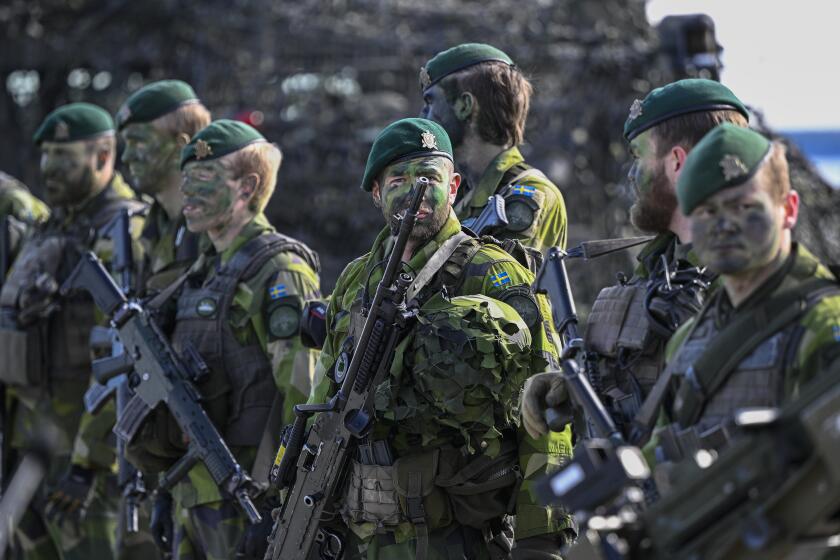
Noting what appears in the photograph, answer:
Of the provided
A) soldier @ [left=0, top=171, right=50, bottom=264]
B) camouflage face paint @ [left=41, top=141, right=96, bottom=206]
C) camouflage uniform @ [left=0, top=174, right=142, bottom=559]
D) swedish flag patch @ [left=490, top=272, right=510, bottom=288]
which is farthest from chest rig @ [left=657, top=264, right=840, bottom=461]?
soldier @ [left=0, top=171, right=50, bottom=264]

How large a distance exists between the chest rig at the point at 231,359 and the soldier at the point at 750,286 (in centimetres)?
295

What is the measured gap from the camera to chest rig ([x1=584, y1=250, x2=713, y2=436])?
522 cm

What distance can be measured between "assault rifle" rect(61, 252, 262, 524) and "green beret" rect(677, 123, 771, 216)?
2.99 meters

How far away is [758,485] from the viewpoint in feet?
12.1

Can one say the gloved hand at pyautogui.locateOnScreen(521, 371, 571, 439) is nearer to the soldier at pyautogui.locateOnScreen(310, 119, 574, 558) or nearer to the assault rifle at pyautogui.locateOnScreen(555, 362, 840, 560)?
the soldier at pyautogui.locateOnScreen(310, 119, 574, 558)

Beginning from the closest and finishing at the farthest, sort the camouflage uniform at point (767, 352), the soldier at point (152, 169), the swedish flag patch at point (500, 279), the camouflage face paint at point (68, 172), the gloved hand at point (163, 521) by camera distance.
→ the camouflage uniform at point (767, 352) < the swedish flag patch at point (500, 279) < the gloved hand at point (163, 521) < the soldier at point (152, 169) < the camouflage face paint at point (68, 172)

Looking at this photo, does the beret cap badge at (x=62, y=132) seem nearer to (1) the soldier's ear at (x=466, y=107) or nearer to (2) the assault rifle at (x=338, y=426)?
(1) the soldier's ear at (x=466, y=107)

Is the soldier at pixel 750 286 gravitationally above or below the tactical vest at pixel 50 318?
above

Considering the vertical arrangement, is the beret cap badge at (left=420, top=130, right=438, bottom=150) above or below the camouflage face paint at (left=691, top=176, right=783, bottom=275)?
below

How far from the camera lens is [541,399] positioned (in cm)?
507

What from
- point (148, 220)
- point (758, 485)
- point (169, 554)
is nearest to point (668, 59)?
point (148, 220)

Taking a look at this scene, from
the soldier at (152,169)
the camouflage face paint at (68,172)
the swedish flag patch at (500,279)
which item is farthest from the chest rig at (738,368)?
the camouflage face paint at (68,172)

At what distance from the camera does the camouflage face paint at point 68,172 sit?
919cm

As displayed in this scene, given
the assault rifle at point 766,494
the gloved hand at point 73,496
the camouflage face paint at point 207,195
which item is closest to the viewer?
the assault rifle at point 766,494
